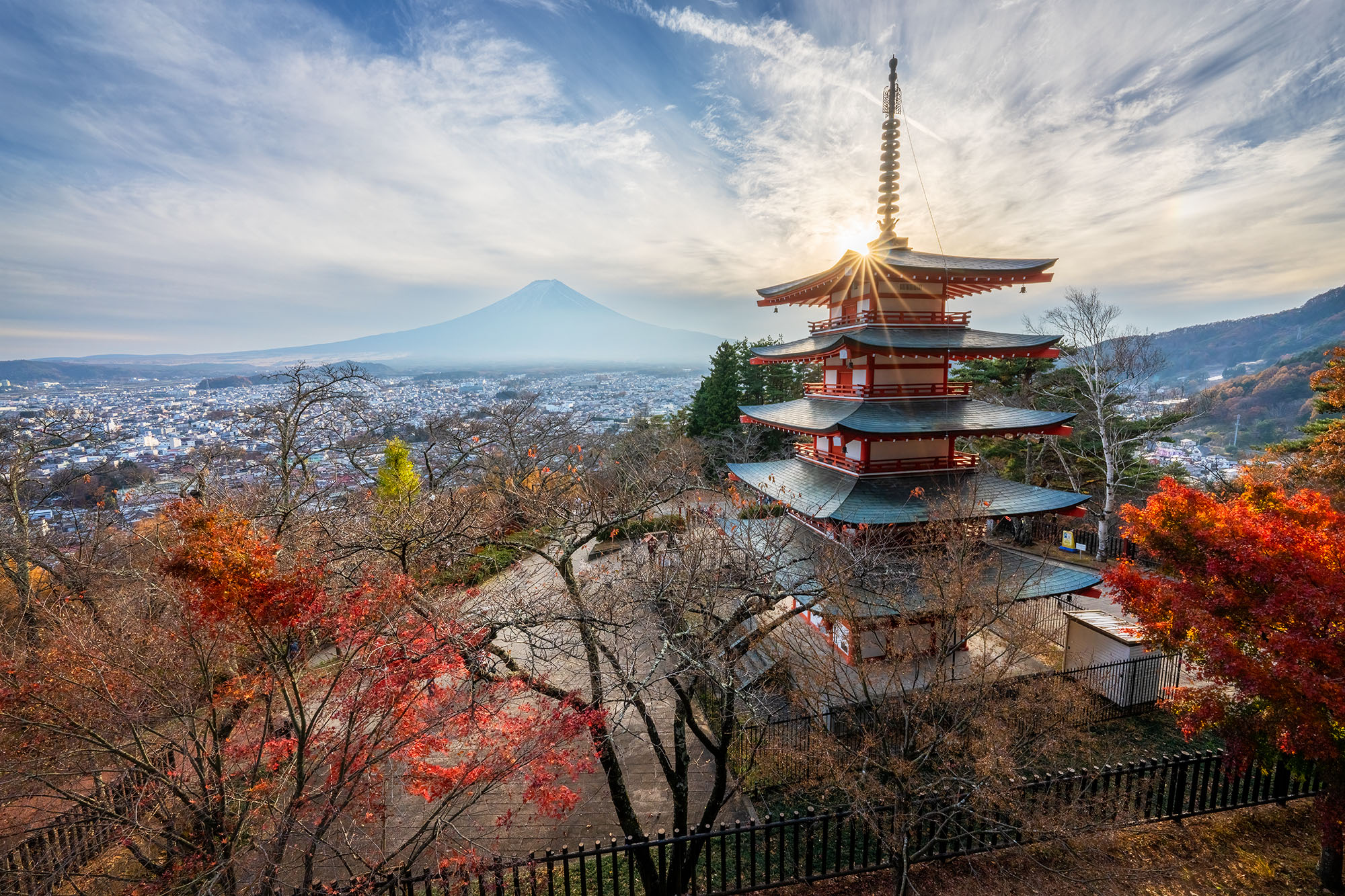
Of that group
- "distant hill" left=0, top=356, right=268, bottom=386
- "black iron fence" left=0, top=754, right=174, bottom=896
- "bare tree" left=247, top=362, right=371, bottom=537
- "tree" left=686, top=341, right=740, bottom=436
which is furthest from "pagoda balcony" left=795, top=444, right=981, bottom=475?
"distant hill" left=0, top=356, right=268, bottom=386

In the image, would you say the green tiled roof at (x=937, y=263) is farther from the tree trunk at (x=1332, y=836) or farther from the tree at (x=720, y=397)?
the tree at (x=720, y=397)

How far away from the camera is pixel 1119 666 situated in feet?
33.3

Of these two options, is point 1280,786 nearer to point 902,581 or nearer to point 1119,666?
point 1119,666

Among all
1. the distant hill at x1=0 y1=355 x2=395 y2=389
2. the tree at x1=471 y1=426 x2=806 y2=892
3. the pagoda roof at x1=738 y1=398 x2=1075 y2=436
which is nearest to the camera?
the tree at x1=471 y1=426 x2=806 y2=892

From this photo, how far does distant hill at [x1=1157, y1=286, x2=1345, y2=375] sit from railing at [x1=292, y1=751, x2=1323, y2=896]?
79759mm

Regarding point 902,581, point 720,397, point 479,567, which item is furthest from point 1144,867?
point 720,397

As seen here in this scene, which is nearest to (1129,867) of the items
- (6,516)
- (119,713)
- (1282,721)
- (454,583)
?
(1282,721)

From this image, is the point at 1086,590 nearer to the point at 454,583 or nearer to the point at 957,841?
the point at 957,841

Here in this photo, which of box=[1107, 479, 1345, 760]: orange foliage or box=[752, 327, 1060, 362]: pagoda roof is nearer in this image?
box=[1107, 479, 1345, 760]: orange foliage

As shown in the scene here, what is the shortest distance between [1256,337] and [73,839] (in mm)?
Result: 114598

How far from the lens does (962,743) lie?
24.7 feet

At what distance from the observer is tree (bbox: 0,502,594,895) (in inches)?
182

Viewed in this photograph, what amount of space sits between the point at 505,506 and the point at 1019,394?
2297 cm

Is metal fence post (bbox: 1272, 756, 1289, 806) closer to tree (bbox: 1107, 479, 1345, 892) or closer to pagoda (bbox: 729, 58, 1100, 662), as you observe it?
tree (bbox: 1107, 479, 1345, 892)
